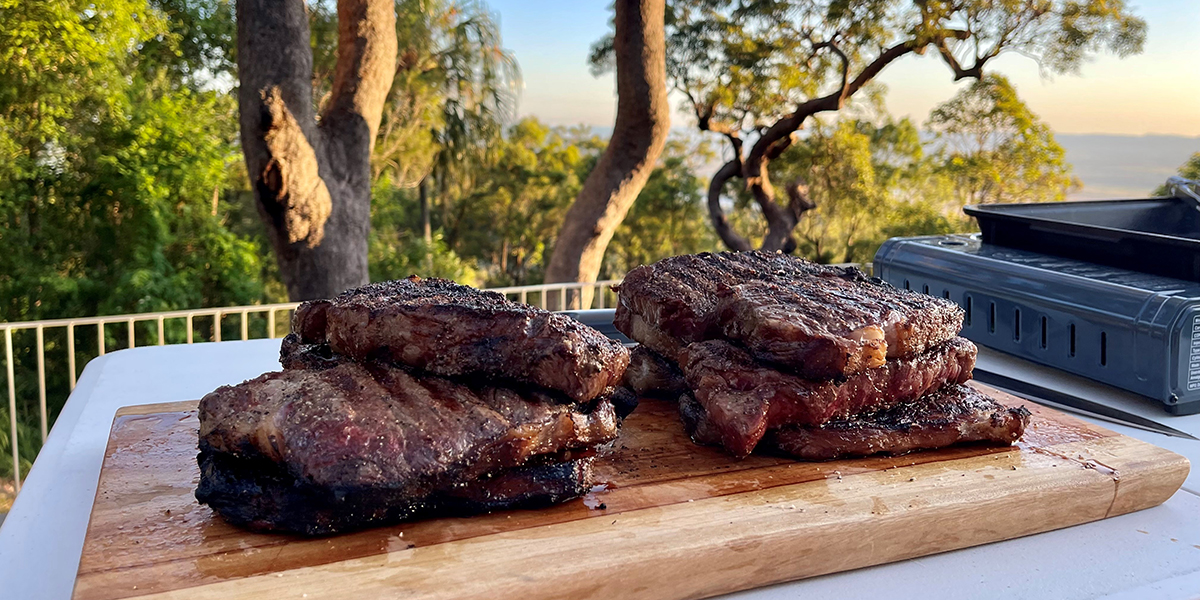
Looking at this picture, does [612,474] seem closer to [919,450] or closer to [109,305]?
[919,450]

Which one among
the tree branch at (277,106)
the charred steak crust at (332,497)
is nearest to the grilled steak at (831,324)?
the charred steak crust at (332,497)

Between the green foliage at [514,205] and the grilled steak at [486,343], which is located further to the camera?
the green foliage at [514,205]

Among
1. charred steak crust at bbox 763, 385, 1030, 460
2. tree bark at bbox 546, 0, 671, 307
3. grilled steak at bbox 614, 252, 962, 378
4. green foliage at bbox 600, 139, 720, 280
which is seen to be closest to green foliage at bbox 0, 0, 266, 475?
tree bark at bbox 546, 0, 671, 307

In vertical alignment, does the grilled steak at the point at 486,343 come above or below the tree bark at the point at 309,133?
below

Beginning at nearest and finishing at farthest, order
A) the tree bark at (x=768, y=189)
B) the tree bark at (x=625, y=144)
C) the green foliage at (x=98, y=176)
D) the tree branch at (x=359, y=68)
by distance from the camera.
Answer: the tree branch at (x=359, y=68) < the tree bark at (x=625, y=144) < the green foliage at (x=98, y=176) < the tree bark at (x=768, y=189)

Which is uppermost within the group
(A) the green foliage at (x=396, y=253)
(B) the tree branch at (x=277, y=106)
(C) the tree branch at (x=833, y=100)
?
(C) the tree branch at (x=833, y=100)

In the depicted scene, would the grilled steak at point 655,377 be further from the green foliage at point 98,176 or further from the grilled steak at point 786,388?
the green foliage at point 98,176

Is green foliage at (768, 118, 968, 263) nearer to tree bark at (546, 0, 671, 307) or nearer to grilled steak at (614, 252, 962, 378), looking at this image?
tree bark at (546, 0, 671, 307)
